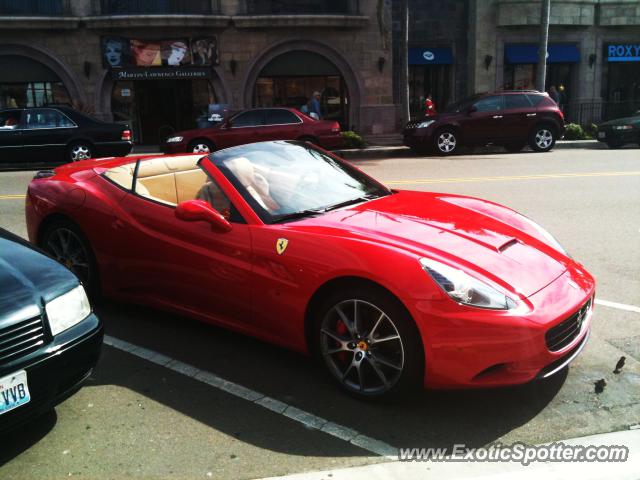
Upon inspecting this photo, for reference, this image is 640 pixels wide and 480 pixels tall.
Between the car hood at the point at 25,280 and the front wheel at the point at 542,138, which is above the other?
the car hood at the point at 25,280

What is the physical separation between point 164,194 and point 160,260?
751 mm

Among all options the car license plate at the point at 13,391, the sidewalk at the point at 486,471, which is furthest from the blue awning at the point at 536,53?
the car license plate at the point at 13,391

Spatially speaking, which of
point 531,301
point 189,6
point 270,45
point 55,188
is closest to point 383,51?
point 270,45

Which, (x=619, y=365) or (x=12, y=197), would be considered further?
(x=12, y=197)

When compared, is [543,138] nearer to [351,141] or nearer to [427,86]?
[351,141]

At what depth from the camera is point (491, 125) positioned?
17891 millimetres

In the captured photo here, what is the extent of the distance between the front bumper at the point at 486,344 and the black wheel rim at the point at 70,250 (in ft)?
9.91

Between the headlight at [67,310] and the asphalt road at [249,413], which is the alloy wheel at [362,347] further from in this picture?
the headlight at [67,310]

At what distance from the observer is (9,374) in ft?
9.28

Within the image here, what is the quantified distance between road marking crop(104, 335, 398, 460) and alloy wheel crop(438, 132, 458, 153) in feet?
47.6

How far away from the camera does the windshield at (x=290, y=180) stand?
416 cm

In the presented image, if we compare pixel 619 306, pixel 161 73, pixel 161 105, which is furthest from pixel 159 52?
pixel 619 306

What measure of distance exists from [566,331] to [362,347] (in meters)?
1.12

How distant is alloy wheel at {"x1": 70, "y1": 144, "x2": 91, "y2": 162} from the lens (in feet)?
51.4
